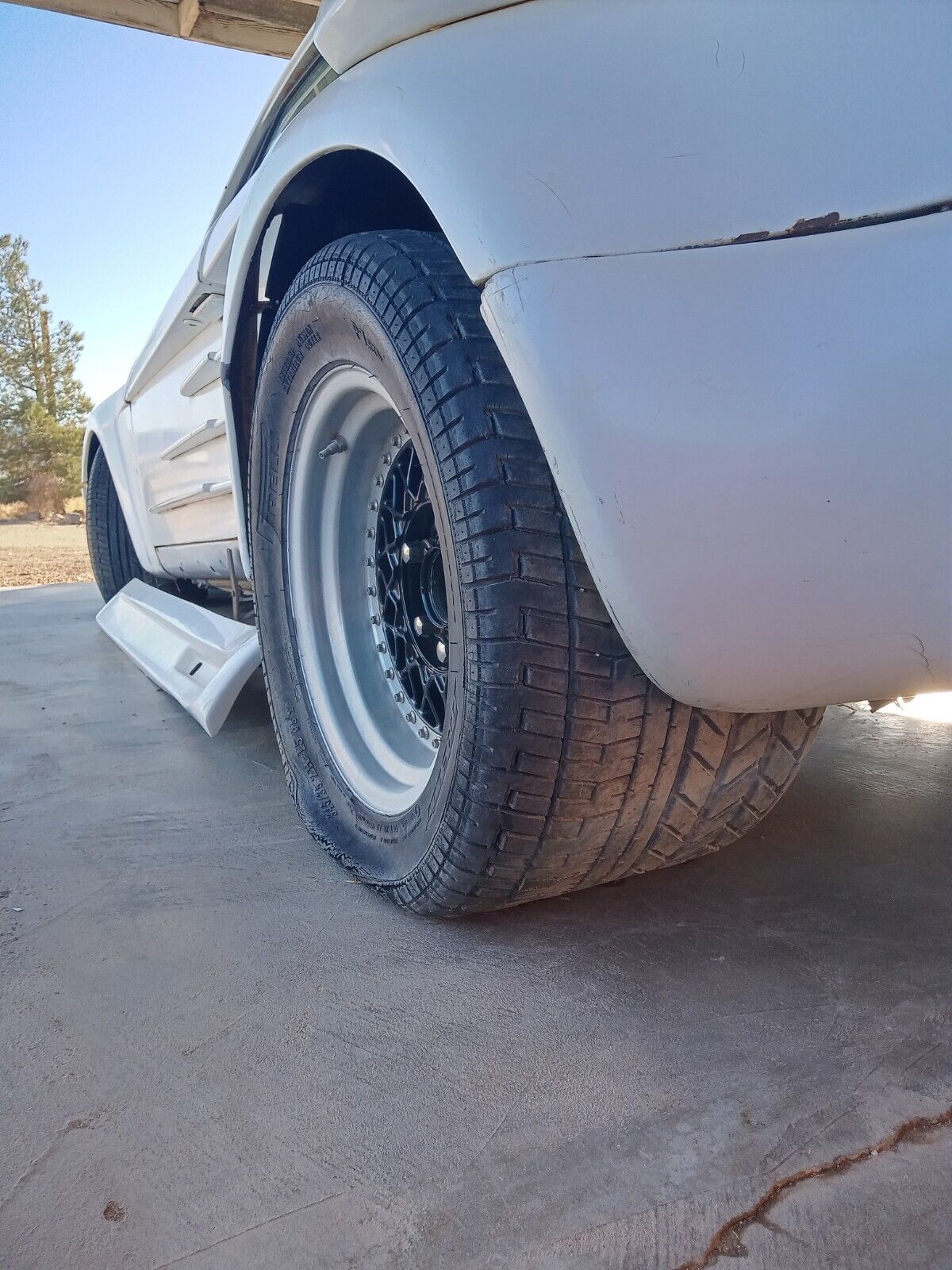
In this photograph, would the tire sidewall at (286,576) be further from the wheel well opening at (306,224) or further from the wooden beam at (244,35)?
the wooden beam at (244,35)

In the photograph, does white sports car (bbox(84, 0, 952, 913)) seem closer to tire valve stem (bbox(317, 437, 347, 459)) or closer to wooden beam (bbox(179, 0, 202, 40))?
tire valve stem (bbox(317, 437, 347, 459))

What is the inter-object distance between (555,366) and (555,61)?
0.36 metres

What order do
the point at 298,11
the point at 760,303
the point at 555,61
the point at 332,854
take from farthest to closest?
1. the point at 298,11
2. the point at 332,854
3. the point at 555,61
4. the point at 760,303

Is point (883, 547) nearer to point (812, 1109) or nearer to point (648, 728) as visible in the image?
point (648, 728)

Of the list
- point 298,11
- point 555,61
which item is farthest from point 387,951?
point 298,11

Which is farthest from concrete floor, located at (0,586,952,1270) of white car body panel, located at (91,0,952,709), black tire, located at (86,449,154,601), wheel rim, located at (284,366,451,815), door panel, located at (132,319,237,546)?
black tire, located at (86,449,154,601)

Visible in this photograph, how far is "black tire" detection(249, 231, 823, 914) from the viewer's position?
1.12 meters

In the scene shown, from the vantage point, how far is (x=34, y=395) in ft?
94.3

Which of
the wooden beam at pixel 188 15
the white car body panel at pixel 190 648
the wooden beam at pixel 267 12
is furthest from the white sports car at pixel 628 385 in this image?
the wooden beam at pixel 267 12

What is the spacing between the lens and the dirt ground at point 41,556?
334 inches

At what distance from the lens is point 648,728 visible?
1164 mm

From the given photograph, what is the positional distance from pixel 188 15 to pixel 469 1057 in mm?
4209

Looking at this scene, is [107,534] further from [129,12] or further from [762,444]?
[762,444]

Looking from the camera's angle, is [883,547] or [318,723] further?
[318,723]
